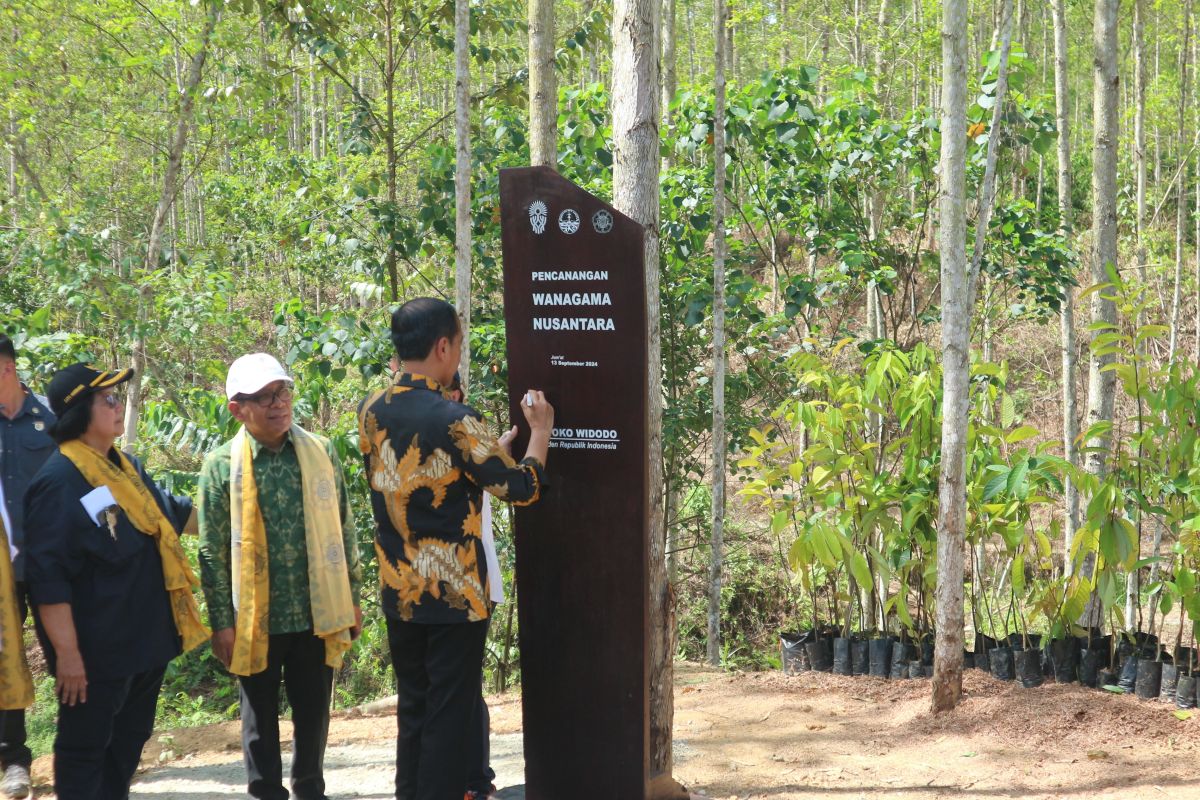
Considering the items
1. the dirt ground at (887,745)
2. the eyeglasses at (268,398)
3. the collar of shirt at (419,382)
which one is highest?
the collar of shirt at (419,382)

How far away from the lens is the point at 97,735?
9.39 feet

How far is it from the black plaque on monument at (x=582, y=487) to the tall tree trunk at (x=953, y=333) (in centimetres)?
173

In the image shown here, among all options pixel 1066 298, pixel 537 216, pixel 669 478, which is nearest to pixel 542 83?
pixel 537 216

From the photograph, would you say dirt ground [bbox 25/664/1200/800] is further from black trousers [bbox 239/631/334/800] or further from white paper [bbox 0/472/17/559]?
white paper [bbox 0/472/17/559]

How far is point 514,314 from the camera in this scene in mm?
3328

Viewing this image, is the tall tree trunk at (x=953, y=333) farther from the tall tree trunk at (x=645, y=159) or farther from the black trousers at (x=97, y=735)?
the black trousers at (x=97, y=735)

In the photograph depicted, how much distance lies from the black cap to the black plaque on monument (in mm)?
1214

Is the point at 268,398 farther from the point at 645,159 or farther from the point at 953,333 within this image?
the point at 953,333

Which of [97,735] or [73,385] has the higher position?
[73,385]

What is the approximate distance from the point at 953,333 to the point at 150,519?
311 cm

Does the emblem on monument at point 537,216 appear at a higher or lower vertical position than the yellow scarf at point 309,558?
higher

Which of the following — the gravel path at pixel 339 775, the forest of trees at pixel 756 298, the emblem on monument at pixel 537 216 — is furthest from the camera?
the forest of trees at pixel 756 298

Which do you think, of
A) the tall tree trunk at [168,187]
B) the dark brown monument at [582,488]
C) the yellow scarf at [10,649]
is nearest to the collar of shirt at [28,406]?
the yellow scarf at [10,649]

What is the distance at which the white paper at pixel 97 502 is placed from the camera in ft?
9.20
